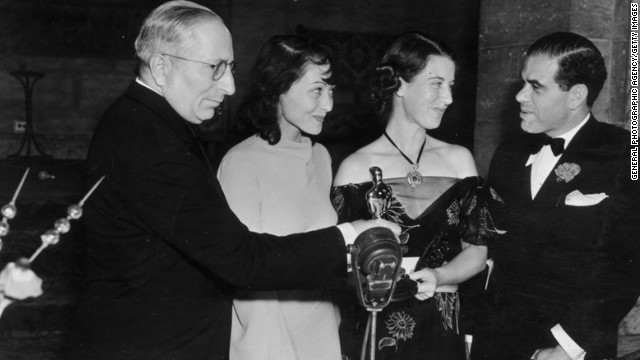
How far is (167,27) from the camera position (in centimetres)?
229

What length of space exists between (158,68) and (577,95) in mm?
1635

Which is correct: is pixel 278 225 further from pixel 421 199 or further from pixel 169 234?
pixel 169 234

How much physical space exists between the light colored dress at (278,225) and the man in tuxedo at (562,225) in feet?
2.24

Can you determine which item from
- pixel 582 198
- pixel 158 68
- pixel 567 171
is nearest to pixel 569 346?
pixel 582 198

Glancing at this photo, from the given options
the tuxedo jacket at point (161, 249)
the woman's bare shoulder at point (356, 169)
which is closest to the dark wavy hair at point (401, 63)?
the woman's bare shoulder at point (356, 169)

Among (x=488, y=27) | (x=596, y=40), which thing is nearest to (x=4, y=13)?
(x=488, y=27)

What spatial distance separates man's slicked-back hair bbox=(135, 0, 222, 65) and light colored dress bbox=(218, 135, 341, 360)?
2.50 feet

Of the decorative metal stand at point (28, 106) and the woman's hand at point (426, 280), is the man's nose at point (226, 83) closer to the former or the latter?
the woman's hand at point (426, 280)

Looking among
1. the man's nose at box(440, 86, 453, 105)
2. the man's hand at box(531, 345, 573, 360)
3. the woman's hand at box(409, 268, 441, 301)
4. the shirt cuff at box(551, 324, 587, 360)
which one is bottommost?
the man's hand at box(531, 345, 573, 360)

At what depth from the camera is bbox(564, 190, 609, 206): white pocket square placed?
2744 mm

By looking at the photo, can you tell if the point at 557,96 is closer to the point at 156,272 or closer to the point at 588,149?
the point at 588,149

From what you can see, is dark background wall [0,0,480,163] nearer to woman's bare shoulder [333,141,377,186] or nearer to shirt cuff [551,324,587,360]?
woman's bare shoulder [333,141,377,186]

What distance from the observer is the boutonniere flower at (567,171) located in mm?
2828

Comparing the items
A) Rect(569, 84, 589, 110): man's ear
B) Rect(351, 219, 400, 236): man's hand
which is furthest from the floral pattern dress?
Rect(351, 219, 400, 236): man's hand
